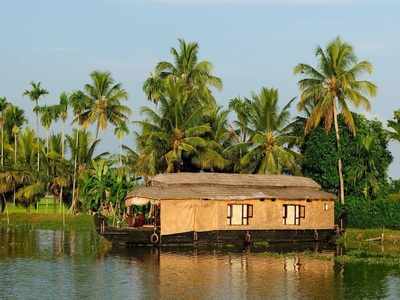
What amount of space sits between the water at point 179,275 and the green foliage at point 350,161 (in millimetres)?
13313

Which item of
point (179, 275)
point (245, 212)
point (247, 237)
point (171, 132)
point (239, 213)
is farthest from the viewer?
point (171, 132)

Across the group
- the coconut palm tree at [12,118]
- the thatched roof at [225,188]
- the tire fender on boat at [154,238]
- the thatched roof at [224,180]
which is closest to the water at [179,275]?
the tire fender on boat at [154,238]

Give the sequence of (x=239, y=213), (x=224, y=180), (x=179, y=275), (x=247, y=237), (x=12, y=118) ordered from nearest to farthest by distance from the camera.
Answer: (x=179, y=275)
(x=247, y=237)
(x=239, y=213)
(x=224, y=180)
(x=12, y=118)

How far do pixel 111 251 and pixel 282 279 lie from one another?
10.3m

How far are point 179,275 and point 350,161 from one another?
74.0ft

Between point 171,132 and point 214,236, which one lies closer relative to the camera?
point 214,236

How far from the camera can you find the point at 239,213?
34312mm

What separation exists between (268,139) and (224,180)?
817cm

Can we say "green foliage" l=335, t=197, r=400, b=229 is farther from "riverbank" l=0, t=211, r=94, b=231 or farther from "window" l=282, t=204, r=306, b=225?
"riverbank" l=0, t=211, r=94, b=231

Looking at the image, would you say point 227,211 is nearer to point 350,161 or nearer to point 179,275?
point 179,275

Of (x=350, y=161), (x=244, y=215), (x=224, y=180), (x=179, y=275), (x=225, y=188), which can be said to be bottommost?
(x=179, y=275)

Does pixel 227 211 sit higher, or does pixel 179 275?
pixel 227 211

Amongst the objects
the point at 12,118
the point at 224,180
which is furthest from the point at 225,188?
the point at 12,118

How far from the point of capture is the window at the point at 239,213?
34094 millimetres
